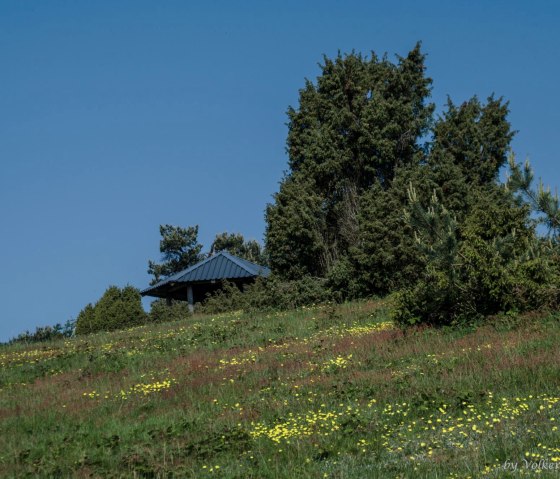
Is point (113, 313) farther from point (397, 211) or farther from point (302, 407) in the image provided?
point (302, 407)

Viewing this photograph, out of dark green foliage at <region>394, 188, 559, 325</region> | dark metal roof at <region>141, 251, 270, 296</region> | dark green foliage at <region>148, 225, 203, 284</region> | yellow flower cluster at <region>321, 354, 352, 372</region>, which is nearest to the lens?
yellow flower cluster at <region>321, 354, 352, 372</region>

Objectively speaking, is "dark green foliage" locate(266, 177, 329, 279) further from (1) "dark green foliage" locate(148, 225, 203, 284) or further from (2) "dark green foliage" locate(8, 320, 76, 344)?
(1) "dark green foliage" locate(148, 225, 203, 284)

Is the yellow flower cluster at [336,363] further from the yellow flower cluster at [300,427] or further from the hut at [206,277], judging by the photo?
the hut at [206,277]

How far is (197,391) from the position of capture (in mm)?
13570

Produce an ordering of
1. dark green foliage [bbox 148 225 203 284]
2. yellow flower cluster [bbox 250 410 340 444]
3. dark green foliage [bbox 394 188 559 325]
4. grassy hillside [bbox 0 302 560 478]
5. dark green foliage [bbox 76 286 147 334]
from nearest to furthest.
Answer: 1. grassy hillside [bbox 0 302 560 478]
2. yellow flower cluster [bbox 250 410 340 444]
3. dark green foliage [bbox 394 188 559 325]
4. dark green foliage [bbox 76 286 147 334]
5. dark green foliage [bbox 148 225 203 284]

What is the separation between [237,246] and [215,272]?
30.7m

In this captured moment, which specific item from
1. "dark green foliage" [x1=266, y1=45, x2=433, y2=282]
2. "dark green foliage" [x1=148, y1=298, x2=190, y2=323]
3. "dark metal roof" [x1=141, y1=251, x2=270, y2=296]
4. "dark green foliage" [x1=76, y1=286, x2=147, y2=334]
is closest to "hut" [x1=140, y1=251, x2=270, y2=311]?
"dark metal roof" [x1=141, y1=251, x2=270, y2=296]

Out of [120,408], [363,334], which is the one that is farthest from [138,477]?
[363,334]

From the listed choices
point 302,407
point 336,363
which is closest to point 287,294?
point 336,363

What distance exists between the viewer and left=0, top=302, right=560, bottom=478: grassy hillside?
323 inches

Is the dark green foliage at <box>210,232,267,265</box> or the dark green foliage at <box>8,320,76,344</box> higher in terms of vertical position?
the dark green foliage at <box>210,232,267,265</box>

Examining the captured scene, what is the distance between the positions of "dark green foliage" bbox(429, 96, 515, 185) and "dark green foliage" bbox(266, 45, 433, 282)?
1432 mm

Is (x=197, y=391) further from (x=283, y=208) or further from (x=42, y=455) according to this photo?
(x=283, y=208)

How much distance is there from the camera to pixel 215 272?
4625 centimetres
